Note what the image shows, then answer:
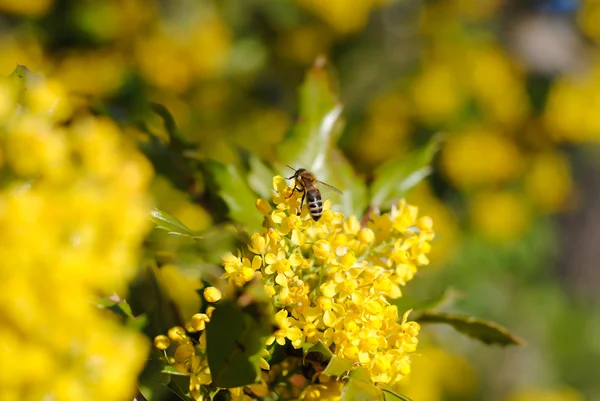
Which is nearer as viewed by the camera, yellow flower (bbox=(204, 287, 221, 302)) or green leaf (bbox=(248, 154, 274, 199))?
yellow flower (bbox=(204, 287, 221, 302))

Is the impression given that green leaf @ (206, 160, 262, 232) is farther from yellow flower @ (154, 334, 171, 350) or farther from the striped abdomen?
yellow flower @ (154, 334, 171, 350)

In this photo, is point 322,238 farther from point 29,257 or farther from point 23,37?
point 23,37

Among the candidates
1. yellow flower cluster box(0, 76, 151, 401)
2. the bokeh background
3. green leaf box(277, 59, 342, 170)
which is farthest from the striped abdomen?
the bokeh background

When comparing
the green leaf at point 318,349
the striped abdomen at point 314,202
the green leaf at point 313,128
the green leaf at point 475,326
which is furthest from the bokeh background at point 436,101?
the green leaf at point 318,349

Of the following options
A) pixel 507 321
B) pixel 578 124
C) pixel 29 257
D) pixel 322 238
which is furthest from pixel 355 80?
pixel 29 257

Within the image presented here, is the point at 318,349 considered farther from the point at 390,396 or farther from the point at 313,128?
the point at 313,128

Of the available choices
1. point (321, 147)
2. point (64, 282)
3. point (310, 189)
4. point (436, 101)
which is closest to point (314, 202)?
point (310, 189)
